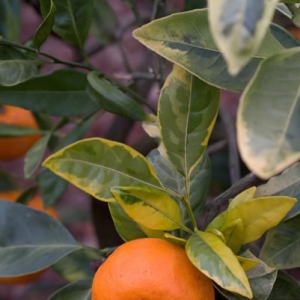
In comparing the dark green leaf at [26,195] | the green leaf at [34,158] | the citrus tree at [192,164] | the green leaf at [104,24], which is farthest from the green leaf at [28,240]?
the green leaf at [104,24]

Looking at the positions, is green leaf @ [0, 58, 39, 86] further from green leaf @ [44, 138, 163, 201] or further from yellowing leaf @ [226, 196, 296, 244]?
yellowing leaf @ [226, 196, 296, 244]

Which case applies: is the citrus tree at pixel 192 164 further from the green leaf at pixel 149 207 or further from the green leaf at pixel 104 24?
the green leaf at pixel 104 24

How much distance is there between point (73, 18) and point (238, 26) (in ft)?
1.43

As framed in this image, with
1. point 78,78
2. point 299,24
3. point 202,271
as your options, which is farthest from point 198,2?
point 202,271

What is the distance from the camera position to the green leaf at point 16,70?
0.74 metres

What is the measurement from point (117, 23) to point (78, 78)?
51cm

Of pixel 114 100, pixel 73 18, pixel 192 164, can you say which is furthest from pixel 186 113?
pixel 73 18

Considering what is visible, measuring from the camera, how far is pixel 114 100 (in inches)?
31.2

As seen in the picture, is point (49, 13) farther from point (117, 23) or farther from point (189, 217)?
point (117, 23)

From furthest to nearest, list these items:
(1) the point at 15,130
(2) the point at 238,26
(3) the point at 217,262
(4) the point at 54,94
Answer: (1) the point at 15,130, (4) the point at 54,94, (3) the point at 217,262, (2) the point at 238,26

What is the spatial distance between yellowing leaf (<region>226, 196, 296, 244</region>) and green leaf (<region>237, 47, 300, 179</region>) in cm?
11

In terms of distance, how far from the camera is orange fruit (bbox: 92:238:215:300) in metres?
0.60

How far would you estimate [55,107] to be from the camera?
0.96m

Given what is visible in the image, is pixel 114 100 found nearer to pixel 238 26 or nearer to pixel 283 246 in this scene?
pixel 283 246
